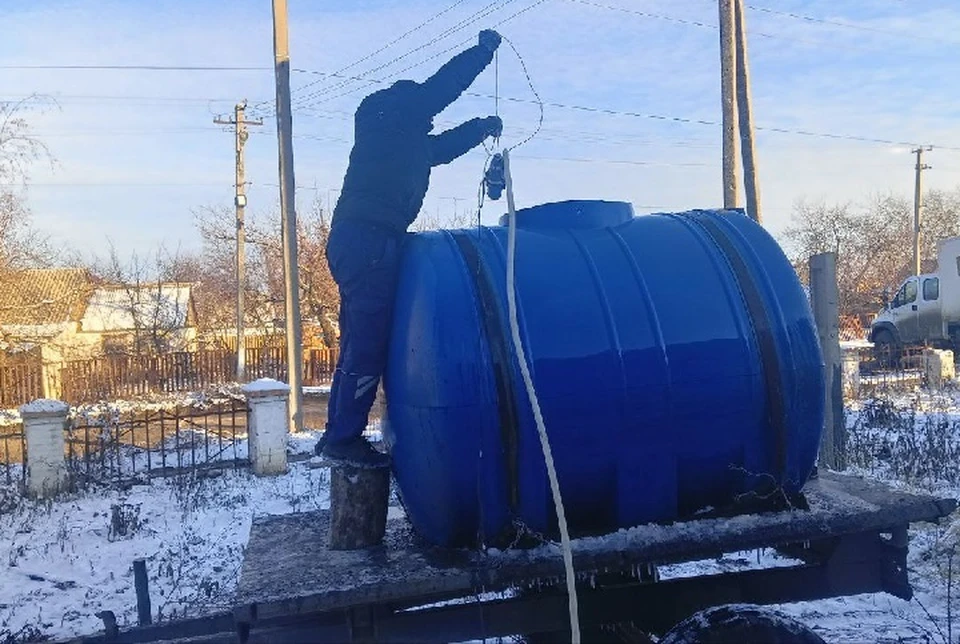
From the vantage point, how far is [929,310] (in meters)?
23.5

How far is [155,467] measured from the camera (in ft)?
39.7

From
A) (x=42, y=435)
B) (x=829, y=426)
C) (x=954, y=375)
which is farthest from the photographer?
(x=954, y=375)

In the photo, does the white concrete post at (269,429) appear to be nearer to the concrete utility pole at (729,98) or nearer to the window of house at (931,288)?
the concrete utility pole at (729,98)

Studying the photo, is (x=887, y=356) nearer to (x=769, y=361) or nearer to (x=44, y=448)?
(x=44, y=448)

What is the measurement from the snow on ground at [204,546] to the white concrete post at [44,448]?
29 centimetres

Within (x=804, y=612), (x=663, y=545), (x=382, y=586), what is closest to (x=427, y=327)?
(x=382, y=586)

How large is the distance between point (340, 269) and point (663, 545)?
147 cm

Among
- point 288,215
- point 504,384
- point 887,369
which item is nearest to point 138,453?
point 288,215

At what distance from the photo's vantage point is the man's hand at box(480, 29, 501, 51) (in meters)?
3.07

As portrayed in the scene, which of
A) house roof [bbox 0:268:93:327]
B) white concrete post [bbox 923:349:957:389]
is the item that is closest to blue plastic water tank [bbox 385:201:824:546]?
white concrete post [bbox 923:349:957:389]

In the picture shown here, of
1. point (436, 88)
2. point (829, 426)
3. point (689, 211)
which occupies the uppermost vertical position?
point (436, 88)

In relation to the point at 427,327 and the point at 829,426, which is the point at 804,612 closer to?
the point at 829,426

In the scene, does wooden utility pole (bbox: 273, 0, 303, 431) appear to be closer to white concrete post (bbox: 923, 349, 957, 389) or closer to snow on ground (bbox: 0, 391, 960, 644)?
snow on ground (bbox: 0, 391, 960, 644)

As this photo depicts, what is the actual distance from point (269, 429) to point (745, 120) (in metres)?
7.91
